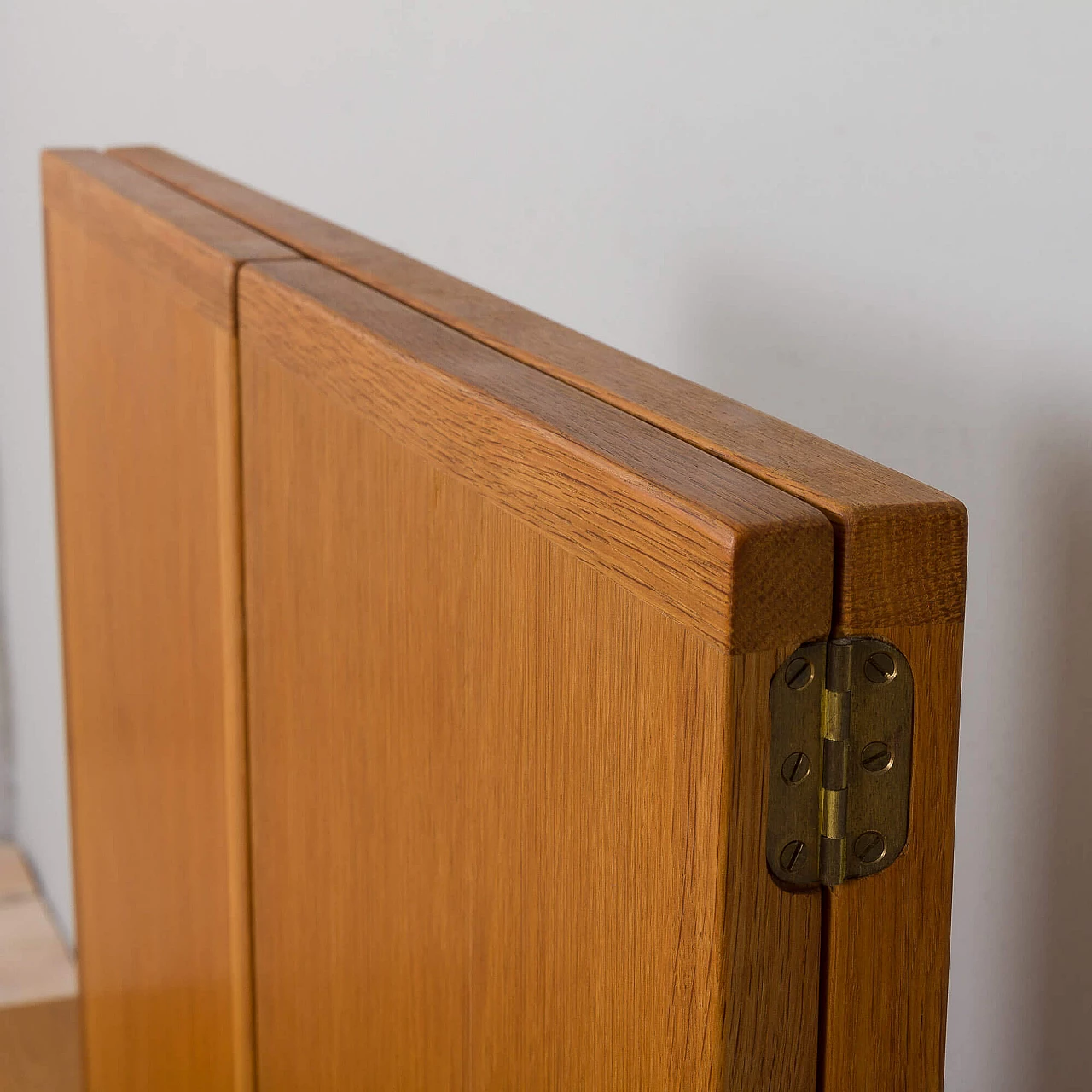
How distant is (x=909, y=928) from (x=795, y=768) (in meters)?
0.05

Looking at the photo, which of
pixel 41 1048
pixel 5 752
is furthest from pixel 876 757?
pixel 5 752

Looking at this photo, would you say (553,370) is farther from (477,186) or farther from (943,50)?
(477,186)

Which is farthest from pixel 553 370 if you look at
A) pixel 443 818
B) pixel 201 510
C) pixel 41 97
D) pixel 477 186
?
pixel 41 97

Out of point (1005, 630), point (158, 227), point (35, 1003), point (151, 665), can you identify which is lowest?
point (35, 1003)

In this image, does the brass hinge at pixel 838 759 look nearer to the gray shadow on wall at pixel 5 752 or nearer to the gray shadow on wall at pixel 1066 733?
the gray shadow on wall at pixel 1066 733

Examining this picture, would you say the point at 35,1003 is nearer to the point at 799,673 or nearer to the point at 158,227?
the point at 158,227

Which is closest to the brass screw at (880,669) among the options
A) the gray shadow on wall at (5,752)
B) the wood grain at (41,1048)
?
the wood grain at (41,1048)

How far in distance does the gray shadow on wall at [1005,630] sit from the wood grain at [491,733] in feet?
0.50

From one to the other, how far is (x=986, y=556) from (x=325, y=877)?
24cm

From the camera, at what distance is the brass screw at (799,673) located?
0.93ft

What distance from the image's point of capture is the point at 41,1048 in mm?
1413

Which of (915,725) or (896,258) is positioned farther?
(896,258)

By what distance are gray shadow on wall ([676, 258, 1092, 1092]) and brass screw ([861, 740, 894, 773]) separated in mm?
178

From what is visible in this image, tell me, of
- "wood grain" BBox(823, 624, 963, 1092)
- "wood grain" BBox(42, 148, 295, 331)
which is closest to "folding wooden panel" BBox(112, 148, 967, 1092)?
"wood grain" BBox(823, 624, 963, 1092)
